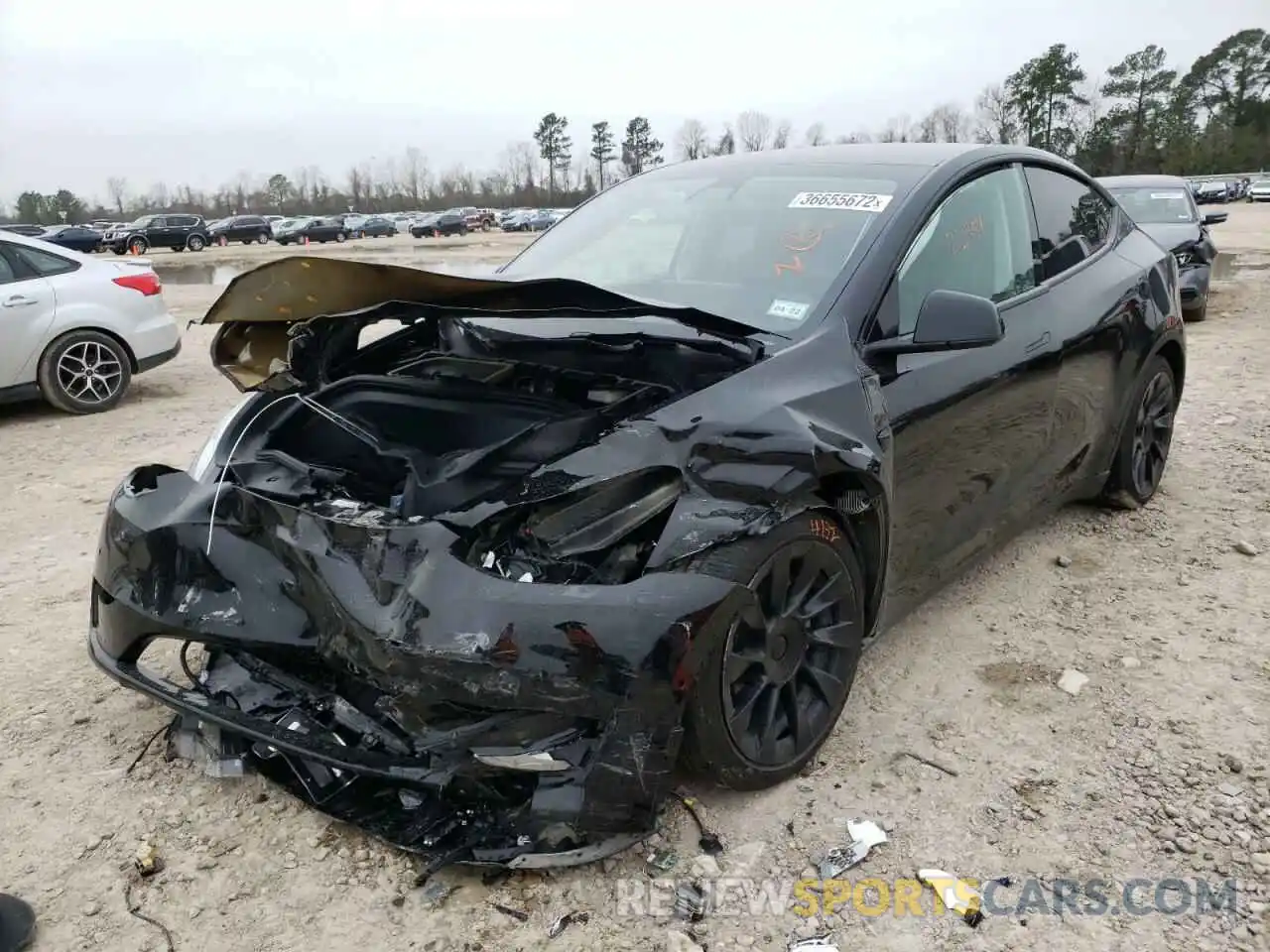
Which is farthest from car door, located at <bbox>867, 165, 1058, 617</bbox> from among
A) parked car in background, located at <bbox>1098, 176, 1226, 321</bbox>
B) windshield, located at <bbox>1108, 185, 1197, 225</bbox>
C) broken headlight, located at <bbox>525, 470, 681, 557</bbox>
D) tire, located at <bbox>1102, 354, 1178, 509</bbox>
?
windshield, located at <bbox>1108, 185, 1197, 225</bbox>

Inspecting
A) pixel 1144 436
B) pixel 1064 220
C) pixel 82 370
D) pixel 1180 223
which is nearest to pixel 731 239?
pixel 1064 220

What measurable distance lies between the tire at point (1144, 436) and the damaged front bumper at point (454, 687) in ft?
9.85

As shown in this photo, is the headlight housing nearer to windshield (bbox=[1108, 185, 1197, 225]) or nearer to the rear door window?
the rear door window

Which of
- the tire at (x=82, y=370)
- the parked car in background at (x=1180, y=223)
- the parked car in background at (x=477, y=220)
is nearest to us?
the tire at (x=82, y=370)

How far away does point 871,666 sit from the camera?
326cm

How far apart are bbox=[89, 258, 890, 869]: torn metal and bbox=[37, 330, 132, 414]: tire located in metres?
5.44

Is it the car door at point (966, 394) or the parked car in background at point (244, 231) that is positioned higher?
the parked car in background at point (244, 231)

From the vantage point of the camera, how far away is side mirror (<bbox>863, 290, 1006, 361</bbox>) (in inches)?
106

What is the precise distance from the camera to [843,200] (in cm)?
317

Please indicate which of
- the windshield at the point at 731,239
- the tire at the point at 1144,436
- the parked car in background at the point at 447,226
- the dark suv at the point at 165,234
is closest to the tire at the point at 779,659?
the windshield at the point at 731,239

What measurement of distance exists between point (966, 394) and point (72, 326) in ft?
22.8

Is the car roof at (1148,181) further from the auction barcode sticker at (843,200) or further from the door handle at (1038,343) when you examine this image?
the auction barcode sticker at (843,200)

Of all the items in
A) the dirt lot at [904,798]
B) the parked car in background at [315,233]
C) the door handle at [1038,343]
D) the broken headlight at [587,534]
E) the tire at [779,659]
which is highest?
the parked car in background at [315,233]

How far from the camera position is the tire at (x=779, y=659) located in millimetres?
2189
